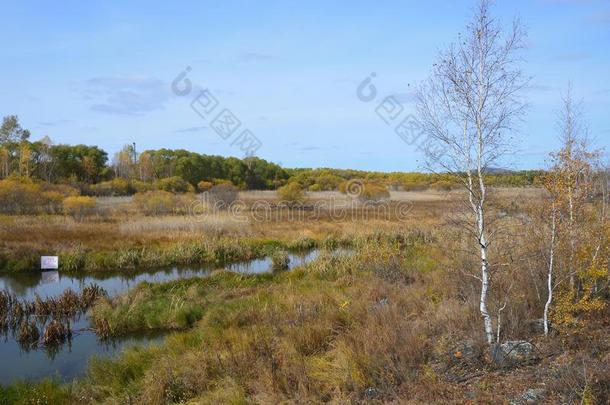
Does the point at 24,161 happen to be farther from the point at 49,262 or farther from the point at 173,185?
the point at 49,262

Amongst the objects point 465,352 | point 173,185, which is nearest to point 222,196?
point 173,185

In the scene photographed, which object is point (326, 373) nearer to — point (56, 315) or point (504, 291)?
point (504, 291)

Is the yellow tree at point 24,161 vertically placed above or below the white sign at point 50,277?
above

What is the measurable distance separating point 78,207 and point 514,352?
36104mm

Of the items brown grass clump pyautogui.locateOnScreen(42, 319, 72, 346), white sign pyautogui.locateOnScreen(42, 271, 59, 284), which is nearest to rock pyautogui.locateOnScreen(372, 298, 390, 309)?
brown grass clump pyautogui.locateOnScreen(42, 319, 72, 346)

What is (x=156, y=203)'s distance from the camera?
39594 mm

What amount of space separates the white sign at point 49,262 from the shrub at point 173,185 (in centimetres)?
3750

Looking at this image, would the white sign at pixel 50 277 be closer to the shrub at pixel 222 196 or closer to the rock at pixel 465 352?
the rock at pixel 465 352

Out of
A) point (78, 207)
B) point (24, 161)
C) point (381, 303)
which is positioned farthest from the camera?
point (24, 161)

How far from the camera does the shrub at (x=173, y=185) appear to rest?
58247 millimetres

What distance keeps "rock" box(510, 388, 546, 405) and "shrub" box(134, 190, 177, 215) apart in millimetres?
35659

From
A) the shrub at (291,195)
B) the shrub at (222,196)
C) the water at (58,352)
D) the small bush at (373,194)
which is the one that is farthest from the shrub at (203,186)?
the water at (58,352)

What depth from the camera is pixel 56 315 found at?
13289 millimetres

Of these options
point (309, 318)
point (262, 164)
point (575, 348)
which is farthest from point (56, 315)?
point (262, 164)
